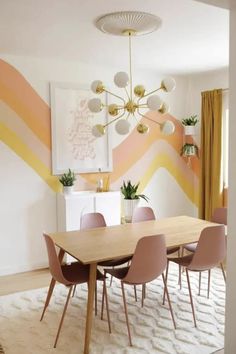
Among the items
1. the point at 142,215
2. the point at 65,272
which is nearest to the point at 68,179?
the point at 142,215

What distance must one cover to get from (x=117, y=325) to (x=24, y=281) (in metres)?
1.46

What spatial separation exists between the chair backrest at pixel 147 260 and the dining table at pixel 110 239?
3.6 inches

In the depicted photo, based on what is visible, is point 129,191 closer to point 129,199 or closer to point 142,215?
point 129,199

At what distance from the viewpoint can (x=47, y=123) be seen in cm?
430

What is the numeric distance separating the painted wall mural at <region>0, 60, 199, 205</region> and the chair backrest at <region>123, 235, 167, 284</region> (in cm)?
206

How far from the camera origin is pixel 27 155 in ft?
13.8

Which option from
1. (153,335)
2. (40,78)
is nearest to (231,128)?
(153,335)

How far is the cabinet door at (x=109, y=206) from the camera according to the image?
14.2ft

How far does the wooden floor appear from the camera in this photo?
3.71 metres

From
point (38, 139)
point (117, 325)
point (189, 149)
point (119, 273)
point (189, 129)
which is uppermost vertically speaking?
point (189, 129)

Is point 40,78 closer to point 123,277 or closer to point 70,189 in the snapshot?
point 70,189

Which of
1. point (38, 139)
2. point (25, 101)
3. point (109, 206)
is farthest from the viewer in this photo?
point (109, 206)

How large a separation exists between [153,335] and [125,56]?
299 cm

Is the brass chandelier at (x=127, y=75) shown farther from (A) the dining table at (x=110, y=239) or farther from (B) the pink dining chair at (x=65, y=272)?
(B) the pink dining chair at (x=65, y=272)
